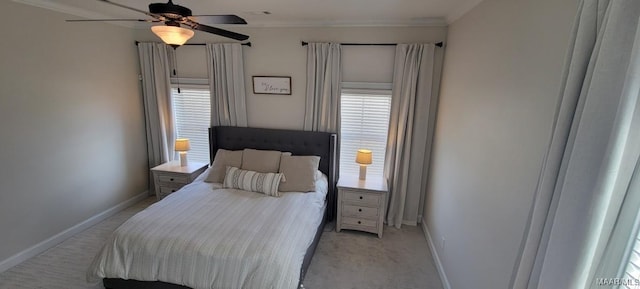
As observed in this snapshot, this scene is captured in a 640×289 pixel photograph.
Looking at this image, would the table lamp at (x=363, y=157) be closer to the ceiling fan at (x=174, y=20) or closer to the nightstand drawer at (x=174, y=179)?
the ceiling fan at (x=174, y=20)

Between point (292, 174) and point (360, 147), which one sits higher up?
point (360, 147)

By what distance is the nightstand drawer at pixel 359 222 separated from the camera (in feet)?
11.2

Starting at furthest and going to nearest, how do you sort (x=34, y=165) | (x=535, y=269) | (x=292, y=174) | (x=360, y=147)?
(x=360, y=147)
(x=292, y=174)
(x=34, y=165)
(x=535, y=269)

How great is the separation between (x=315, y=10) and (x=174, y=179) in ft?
9.46

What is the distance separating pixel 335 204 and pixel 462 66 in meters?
2.27

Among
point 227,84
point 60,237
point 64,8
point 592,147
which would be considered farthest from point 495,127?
point 60,237

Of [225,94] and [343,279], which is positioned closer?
[343,279]

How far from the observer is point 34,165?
2871 mm

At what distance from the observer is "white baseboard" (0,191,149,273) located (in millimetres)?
2697

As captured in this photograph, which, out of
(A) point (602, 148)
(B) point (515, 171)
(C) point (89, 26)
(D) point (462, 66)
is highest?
(C) point (89, 26)

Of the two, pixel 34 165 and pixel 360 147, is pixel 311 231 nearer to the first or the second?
pixel 360 147

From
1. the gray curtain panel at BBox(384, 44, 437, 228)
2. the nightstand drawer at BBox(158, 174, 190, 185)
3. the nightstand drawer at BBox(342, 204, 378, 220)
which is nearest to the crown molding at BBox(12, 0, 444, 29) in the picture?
the gray curtain panel at BBox(384, 44, 437, 228)

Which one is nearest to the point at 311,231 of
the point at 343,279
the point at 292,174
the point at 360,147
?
the point at 343,279

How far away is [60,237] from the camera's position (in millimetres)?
3133
